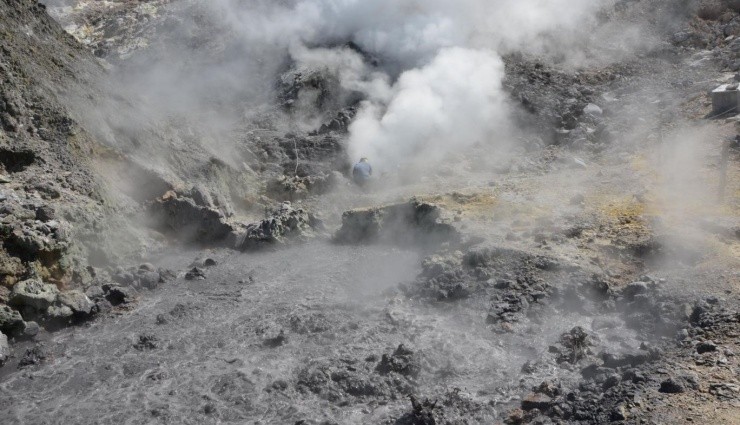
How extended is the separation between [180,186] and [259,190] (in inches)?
64.9

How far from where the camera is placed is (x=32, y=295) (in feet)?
24.5

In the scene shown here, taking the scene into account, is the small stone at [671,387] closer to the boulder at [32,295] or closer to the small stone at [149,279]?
the small stone at [149,279]

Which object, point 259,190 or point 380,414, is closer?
point 380,414

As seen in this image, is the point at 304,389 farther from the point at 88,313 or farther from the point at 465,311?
the point at 88,313

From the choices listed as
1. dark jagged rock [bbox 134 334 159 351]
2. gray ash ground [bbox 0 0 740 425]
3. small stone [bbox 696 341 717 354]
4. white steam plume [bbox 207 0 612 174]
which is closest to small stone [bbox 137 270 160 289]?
gray ash ground [bbox 0 0 740 425]

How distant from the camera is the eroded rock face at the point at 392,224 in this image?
9.44 m

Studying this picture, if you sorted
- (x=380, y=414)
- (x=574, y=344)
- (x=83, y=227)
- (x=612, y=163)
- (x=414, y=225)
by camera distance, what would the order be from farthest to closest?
(x=612, y=163) < (x=414, y=225) < (x=83, y=227) < (x=574, y=344) < (x=380, y=414)

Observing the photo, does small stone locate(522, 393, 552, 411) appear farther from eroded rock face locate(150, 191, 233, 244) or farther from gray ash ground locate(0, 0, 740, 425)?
eroded rock face locate(150, 191, 233, 244)

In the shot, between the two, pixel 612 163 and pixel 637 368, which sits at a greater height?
pixel 612 163

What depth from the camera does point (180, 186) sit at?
10.5m

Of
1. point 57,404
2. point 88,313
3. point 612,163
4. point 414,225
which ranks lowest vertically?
point 57,404

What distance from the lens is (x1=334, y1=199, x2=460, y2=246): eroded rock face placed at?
944 centimetres

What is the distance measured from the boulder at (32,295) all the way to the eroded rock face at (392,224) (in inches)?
165

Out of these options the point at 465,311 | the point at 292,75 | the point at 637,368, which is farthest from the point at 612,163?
the point at 292,75
